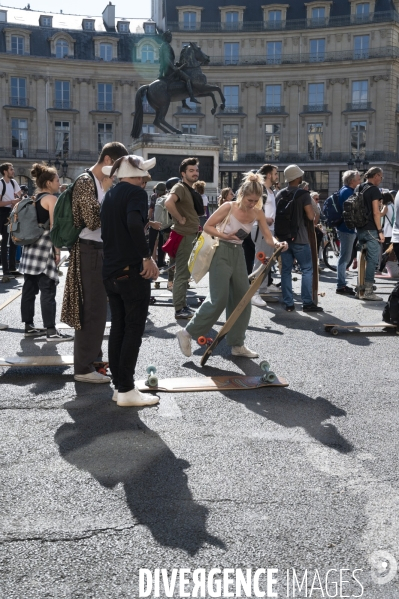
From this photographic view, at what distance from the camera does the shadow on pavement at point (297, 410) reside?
15.5ft

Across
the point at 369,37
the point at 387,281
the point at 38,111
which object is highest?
the point at 369,37

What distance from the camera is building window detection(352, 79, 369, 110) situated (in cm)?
5788

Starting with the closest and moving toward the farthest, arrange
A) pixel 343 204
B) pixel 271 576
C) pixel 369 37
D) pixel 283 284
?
pixel 271 576 → pixel 283 284 → pixel 343 204 → pixel 369 37

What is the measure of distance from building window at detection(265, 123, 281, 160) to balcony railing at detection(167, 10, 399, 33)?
25.7ft

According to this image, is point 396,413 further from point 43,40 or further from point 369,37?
point 43,40

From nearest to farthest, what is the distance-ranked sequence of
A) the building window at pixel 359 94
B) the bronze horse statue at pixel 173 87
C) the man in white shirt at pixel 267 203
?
the man in white shirt at pixel 267 203 → the bronze horse statue at pixel 173 87 → the building window at pixel 359 94

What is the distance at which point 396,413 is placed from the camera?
527 cm

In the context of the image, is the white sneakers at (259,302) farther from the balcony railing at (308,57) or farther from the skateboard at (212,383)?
the balcony railing at (308,57)

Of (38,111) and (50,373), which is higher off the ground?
(38,111)

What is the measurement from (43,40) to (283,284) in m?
56.2

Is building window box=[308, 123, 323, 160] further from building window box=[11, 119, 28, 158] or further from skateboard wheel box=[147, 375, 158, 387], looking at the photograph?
skateboard wheel box=[147, 375, 158, 387]

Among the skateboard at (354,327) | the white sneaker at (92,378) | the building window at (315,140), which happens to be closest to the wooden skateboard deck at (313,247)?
the skateboard at (354,327)

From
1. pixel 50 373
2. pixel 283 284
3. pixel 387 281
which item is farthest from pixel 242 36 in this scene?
pixel 50 373

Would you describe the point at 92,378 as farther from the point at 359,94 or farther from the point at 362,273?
the point at 359,94
